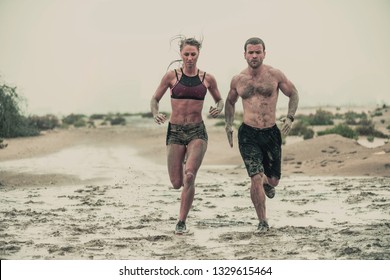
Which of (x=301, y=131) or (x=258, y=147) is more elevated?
(x=258, y=147)

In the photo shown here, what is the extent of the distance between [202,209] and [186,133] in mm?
2505

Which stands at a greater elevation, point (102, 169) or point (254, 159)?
point (254, 159)

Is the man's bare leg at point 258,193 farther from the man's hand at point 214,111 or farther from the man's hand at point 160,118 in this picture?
the man's hand at point 160,118

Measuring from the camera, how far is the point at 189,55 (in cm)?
823

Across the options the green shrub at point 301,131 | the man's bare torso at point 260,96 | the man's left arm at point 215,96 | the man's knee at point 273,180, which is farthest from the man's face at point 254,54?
the green shrub at point 301,131

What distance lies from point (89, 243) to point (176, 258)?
123cm

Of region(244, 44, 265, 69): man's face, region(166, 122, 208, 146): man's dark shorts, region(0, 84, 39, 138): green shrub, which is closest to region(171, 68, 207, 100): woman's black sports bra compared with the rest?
region(166, 122, 208, 146): man's dark shorts

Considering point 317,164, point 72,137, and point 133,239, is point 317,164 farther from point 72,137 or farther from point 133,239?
point 72,137

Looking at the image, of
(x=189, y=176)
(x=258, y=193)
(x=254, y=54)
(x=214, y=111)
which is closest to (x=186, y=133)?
(x=214, y=111)

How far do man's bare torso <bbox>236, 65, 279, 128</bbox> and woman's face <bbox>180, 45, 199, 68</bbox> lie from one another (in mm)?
653

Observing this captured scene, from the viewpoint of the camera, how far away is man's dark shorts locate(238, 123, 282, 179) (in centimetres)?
820

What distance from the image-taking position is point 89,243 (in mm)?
7891

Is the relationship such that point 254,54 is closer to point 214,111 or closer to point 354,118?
point 214,111

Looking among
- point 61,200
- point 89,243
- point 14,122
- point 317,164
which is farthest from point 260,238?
point 14,122
